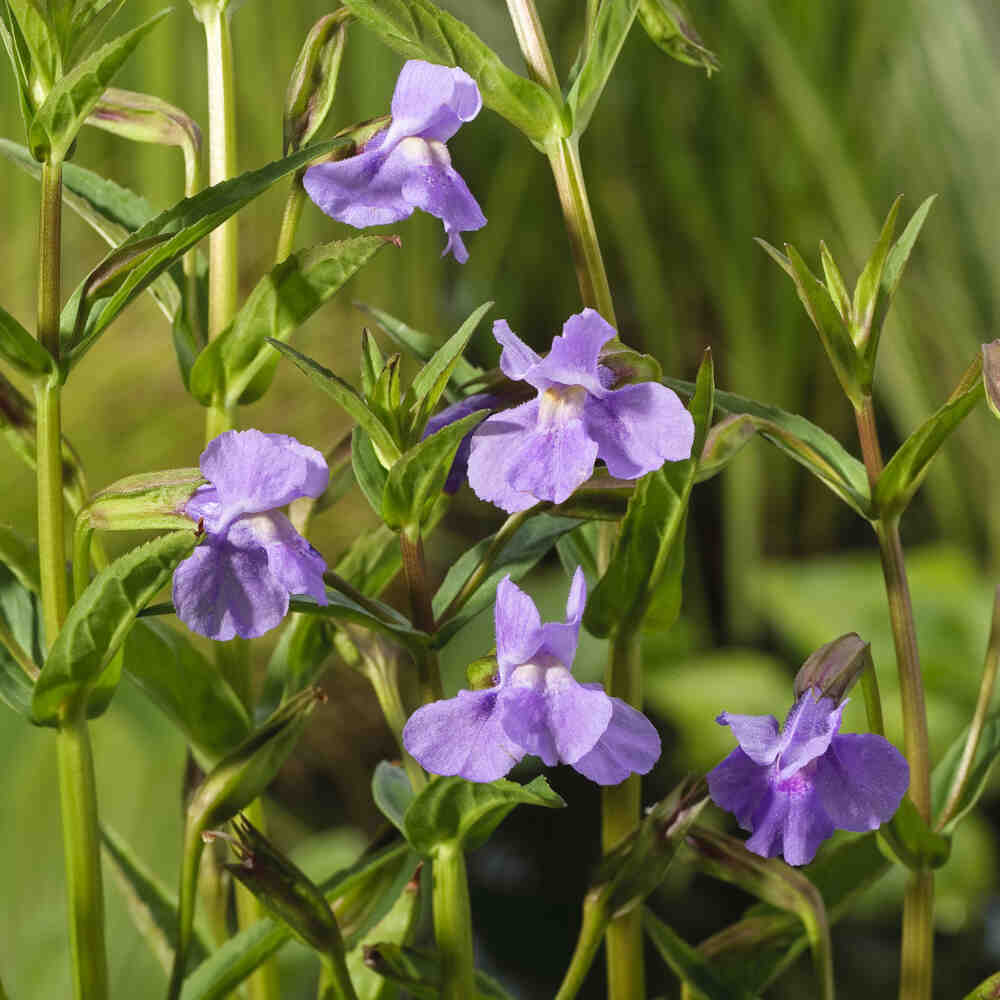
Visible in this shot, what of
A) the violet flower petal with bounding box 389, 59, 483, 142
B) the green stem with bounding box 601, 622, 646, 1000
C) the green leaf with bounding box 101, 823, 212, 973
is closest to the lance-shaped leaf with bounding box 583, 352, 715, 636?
the green stem with bounding box 601, 622, 646, 1000

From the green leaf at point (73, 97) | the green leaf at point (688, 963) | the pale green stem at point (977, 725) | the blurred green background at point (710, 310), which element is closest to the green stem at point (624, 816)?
the green leaf at point (688, 963)

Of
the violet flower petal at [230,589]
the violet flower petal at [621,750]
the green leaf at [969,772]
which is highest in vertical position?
the violet flower petal at [230,589]

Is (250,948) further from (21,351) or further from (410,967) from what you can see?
(21,351)

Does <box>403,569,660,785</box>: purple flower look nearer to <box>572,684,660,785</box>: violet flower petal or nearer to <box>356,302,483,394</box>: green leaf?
<box>572,684,660,785</box>: violet flower petal

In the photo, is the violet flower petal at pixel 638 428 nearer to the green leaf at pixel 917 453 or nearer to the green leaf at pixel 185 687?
the green leaf at pixel 917 453

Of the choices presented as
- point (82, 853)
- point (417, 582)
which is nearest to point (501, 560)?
point (417, 582)
